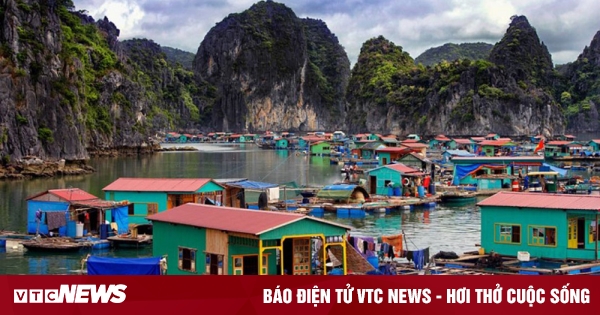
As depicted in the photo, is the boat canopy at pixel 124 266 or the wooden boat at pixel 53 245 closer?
the boat canopy at pixel 124 266

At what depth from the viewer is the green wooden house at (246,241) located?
54.1ft

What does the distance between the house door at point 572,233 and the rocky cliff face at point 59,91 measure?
4424cm

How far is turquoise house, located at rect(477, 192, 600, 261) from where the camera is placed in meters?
21.3

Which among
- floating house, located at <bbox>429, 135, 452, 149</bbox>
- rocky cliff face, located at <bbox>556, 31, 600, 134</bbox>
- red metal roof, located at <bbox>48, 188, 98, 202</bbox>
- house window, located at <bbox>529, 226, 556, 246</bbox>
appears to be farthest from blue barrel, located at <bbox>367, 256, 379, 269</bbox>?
rocky cliff face, located at <bbox>556, 31, 600, 134</bbox>

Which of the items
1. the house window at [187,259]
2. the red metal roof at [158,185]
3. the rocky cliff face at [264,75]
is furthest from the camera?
the rocky cliff face at [264,75]

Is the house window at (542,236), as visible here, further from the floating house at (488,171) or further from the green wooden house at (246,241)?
the floating house at (488,171)

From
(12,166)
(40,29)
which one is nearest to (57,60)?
(40,29)

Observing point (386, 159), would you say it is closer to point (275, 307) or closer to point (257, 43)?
point (275, 307)

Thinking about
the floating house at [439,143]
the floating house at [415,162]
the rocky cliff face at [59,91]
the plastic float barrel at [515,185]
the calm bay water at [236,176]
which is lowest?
the calm bay water at [236,176]

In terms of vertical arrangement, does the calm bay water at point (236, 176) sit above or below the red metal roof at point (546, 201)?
below

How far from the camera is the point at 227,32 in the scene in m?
190

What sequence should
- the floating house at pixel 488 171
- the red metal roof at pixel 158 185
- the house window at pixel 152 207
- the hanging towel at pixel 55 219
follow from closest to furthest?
the hanging towel at pixel 55 219 < the house window at pixel 152 207 < the red metal roof at pixel 158 185 < the floating house at pixel 488 171

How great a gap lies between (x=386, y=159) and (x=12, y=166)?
26.2 meters

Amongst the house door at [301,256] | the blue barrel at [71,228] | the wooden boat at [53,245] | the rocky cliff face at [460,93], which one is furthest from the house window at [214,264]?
the rocky cliff face at [460,93]
